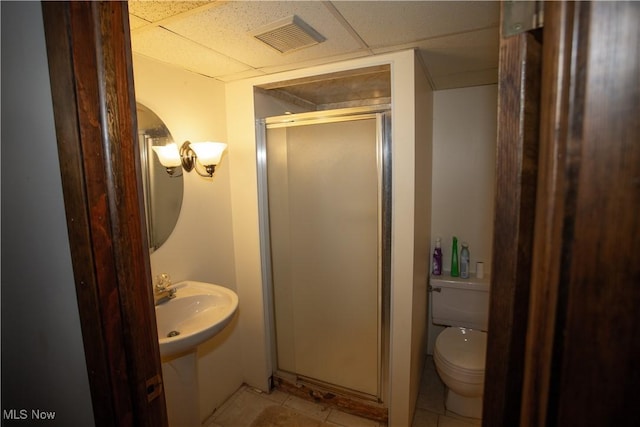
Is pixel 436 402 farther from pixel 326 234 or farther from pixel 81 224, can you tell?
pixel 81 224

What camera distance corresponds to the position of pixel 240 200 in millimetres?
2051

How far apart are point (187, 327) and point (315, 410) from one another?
42.0 inches

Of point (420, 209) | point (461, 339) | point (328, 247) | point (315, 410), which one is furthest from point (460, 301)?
point (315, 410)

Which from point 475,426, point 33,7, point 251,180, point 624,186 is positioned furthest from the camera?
point 251,180

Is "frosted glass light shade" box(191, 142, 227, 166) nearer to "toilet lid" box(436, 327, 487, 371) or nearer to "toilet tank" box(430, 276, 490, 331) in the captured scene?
"toilet tank" box(430, 276, 490, 331)

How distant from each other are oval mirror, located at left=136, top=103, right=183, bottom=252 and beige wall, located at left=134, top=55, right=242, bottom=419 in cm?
4

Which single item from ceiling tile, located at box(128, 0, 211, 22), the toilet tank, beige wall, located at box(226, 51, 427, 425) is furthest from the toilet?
ceiling tile, located at box(128, 0, 211, 22)

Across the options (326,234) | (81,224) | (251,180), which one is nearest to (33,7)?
(81,224)

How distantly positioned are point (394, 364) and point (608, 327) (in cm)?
159

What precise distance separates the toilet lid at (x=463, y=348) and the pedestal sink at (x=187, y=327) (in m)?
1.38

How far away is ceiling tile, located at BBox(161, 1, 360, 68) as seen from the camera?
1.09 metres

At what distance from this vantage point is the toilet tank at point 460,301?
208 centimetres

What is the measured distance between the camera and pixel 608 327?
0.35 meters

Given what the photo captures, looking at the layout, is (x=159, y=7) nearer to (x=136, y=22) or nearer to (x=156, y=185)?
(x=136, y=22)
